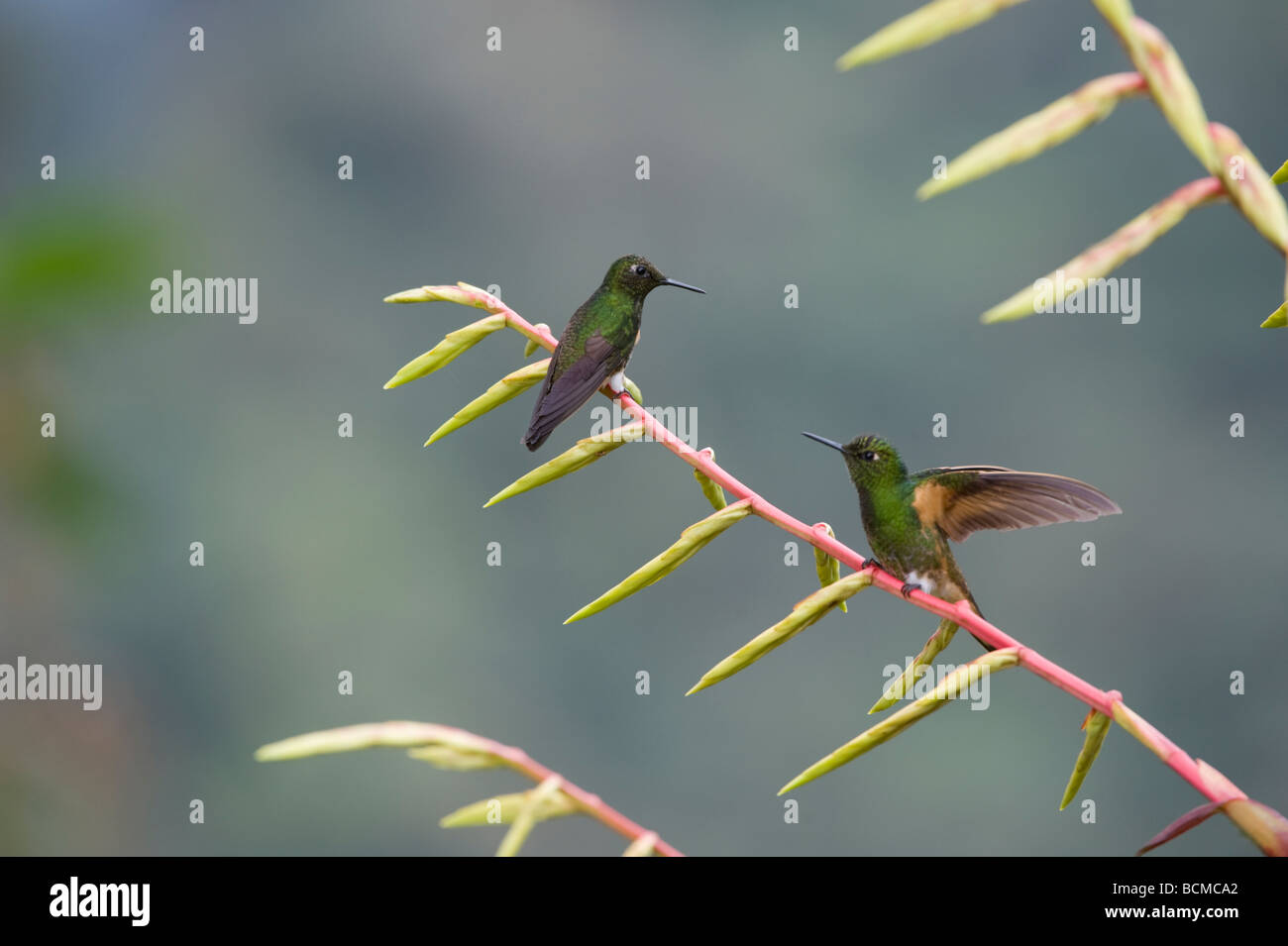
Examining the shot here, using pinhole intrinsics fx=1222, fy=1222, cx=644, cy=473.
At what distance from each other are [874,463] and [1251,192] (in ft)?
2.44

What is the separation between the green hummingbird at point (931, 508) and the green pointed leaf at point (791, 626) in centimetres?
30

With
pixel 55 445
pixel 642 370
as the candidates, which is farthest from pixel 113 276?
pixel 642 370

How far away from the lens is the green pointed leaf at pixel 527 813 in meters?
0.43

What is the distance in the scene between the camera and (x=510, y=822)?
1.51 ft

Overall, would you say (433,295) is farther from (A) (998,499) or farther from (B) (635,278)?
(B) (635,278)

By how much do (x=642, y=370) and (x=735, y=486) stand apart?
5.97 metres

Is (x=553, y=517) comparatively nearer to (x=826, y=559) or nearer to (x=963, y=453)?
(x=963, y=453)

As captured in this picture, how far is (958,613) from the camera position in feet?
2.00

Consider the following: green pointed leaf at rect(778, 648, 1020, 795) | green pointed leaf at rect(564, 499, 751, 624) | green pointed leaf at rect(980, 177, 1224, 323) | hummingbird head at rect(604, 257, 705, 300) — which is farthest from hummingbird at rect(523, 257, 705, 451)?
green pointed leaf at rect(980, 177, 1224, 323)

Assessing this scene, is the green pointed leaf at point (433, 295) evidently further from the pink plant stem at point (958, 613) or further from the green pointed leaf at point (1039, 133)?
the green pointed leaf at point (1039, 133)

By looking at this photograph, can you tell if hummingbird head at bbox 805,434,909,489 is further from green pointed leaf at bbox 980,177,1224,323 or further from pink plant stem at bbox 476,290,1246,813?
green pointed leaf at bbox 980,177,1224,323

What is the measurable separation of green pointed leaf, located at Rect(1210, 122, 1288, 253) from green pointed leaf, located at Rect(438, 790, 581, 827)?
12.3 inches

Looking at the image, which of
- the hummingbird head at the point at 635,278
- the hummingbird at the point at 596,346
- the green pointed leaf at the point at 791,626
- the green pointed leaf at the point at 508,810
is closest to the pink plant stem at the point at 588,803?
the green pointed leaf at the point at 508,810

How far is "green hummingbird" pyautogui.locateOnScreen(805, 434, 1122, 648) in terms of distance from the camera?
0.93 meters
